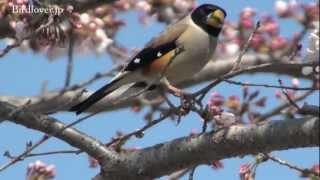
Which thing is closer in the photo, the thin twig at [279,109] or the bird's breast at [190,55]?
the bird's breast at [190,55]

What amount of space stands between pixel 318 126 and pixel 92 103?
190 cm

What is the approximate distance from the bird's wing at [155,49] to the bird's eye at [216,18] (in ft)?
0.99

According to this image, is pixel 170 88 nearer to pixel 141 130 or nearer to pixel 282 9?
pixel 141 130

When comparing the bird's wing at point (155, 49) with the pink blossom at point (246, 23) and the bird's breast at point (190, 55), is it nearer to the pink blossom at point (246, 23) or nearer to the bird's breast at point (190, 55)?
the bird's breast at point (190, 55)

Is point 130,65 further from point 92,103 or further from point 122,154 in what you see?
point 122,154

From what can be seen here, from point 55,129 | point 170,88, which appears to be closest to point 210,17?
point 170,88

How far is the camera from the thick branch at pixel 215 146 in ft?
8.41

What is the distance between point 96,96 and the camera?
14.0 feet

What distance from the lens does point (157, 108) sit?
485 cm

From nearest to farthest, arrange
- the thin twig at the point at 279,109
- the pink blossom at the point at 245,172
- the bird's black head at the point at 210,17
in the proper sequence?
the pink blossom at the point at 245,172 < the bird's black head at the point at 210,17 < the thin twig at the point at 279,109

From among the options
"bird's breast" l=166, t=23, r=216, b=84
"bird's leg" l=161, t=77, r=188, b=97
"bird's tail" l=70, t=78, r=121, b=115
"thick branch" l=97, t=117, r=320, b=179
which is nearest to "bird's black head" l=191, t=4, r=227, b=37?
"bird's breast" l=166, t=23, r=216, b=84

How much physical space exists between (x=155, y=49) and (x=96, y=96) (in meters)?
0.48

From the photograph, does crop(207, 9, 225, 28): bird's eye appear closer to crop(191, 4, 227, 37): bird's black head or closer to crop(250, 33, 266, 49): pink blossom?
crop(191, 4, 227, 37): bird's black head

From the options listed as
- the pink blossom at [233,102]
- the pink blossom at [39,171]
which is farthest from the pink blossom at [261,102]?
the pink blossom at [39,171]
